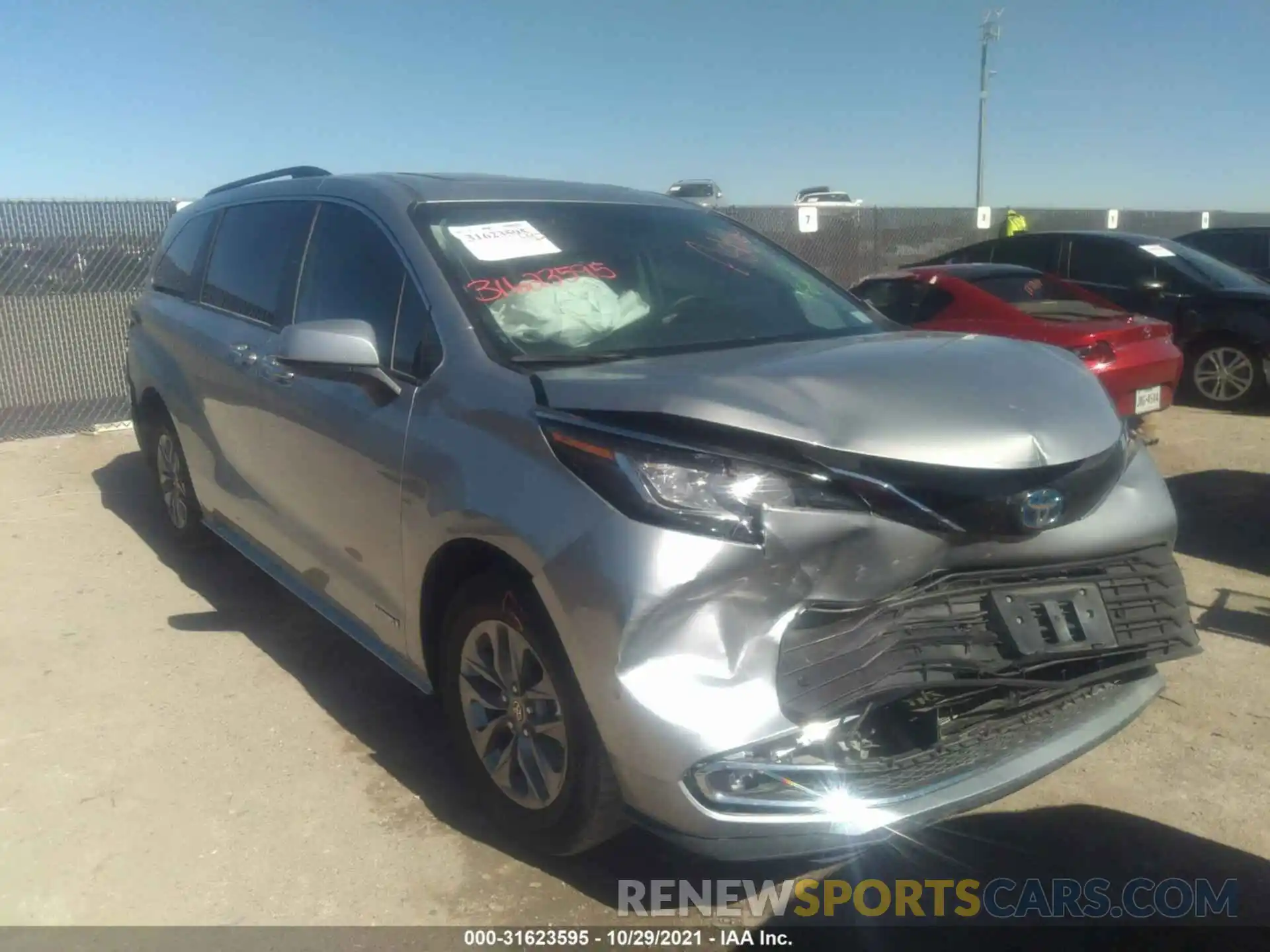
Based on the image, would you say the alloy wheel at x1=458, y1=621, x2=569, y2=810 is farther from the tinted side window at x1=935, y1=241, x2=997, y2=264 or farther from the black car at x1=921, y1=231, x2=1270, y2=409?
the tinted side window at x1=935, y1=241, x2=997, y2=264

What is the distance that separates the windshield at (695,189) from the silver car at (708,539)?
25.4 metres

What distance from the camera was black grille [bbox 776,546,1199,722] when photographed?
7.73 ft

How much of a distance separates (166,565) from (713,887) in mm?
3893

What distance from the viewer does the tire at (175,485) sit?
5348 millimetres

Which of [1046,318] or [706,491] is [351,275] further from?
[1046,318]

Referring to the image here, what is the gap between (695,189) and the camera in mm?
29109

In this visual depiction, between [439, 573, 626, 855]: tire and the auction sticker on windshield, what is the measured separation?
3.66ft

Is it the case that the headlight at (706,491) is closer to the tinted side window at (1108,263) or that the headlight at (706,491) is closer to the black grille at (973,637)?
the black grille at (973,637)

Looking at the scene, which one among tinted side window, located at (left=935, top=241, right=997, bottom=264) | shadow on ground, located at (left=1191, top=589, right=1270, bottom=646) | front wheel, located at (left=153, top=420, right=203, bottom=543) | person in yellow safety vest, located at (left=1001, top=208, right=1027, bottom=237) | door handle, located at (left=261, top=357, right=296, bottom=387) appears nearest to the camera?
door handle, located at (left=261, top=357, right=296, bottom=387)

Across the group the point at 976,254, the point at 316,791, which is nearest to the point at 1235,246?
the point at 976,254

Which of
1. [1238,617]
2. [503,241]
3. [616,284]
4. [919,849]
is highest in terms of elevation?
[503,241]

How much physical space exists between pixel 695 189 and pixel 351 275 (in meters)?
26.6

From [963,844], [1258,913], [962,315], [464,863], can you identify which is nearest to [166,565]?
[464,863]

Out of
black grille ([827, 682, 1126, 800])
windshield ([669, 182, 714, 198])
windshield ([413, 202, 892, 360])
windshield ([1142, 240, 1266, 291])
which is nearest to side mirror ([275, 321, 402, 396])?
windshield ([413, 202, 892, 360])
